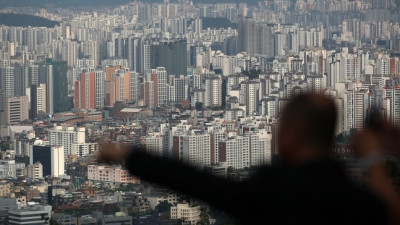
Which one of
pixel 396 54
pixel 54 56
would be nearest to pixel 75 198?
pixel 396 54

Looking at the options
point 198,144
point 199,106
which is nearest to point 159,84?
point 199,106

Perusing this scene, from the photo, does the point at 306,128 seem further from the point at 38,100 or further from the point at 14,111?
the point at 38,100

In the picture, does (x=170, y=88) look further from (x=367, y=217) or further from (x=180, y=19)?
(x=367, y=217)

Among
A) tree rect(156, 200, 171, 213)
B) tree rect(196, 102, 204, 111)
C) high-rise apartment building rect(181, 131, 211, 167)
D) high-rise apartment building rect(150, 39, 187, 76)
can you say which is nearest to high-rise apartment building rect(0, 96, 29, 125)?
tree rect(196, 102, 204, 111)

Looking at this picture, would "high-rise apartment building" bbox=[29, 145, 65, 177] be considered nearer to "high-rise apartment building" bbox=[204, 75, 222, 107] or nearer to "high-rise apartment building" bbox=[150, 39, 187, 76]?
"high-rise apartment building" bbox=[204, 75, 222, 107]

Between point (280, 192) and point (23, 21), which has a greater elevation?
point (23, 21)

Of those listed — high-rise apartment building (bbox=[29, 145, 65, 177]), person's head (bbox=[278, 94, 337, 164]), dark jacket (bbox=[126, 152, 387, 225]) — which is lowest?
high-rise apartment building (bbox=[29, 145, 65, 177])

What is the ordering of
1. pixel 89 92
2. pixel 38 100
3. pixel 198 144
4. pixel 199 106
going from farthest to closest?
1. pixel 89 92
2. pixel 38 100
3. pixel 199 106
4. pixel 198 144

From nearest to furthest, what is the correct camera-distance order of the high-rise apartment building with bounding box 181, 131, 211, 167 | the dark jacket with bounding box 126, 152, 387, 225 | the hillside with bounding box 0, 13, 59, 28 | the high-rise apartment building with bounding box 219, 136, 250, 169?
the dark jacket with bounding box 126, 152, 387, 225
the high-rise apartment building with bounding box 219, 136, 250, 169
the high-rise apartment building with bounding box 181, 131, 211, 167
the hillside with bounding box 0, 13, 59, 28
